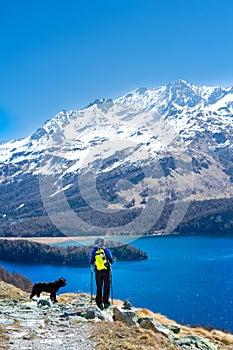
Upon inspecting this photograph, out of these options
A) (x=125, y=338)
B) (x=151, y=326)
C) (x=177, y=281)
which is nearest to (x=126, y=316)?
(x=151, y=326)

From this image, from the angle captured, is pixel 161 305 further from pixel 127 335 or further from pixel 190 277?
pixel 127 335

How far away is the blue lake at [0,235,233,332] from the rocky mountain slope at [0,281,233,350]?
6777 cm

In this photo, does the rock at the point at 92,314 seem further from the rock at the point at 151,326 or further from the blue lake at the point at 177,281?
the blue lake at the point at 177,281

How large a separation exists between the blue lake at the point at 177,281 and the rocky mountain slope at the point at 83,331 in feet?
222

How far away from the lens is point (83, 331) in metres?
13.9

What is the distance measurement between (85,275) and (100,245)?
13116cm

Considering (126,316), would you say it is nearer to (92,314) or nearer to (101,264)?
(92,314)

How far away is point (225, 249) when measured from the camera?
186375mm

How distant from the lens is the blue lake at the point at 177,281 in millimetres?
90125

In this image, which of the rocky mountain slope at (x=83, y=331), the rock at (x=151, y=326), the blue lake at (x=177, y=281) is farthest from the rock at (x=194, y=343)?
the blue lake at (x=177, y=281)

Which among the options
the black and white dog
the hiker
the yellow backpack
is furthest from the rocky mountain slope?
the black and white dog

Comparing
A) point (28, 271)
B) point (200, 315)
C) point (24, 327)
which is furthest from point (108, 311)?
point (28, 271)

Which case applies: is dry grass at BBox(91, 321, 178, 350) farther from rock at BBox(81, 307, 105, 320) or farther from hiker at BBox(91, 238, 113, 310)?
hiker at BBox(91, 238, 113, 310)

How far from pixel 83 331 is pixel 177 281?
116m
